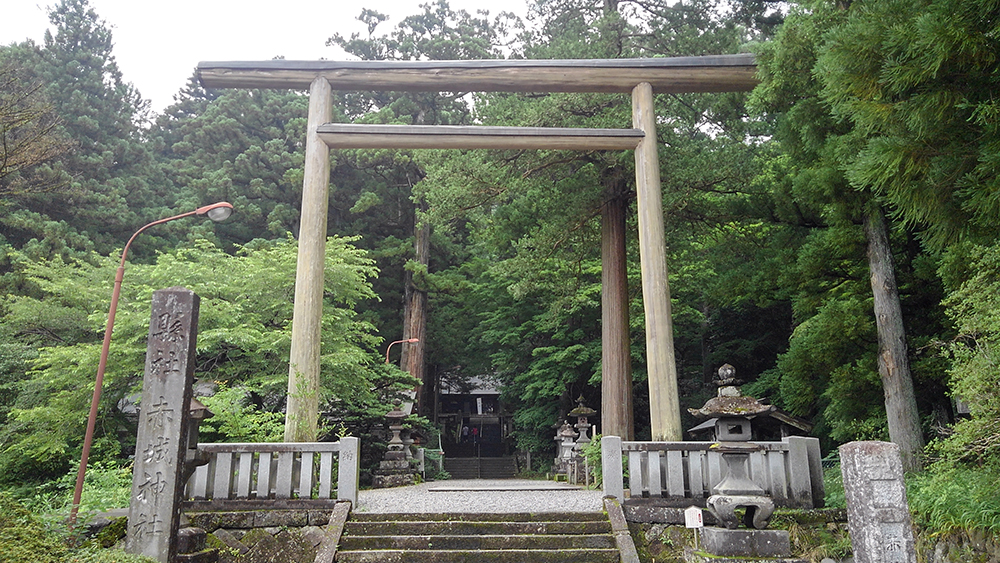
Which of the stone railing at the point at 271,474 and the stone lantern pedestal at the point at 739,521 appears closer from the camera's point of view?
the stone lantern pedestal at the point at 739,521

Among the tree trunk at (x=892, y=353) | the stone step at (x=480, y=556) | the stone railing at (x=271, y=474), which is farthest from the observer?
the tree trunk at (x=892, y=353)

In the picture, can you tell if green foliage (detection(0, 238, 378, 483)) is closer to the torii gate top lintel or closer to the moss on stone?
the moss on stone

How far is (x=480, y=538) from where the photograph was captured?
5.58 meters

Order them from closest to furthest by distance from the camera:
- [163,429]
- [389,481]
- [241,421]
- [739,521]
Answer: [163,429] < [739,521] < [241,421] < [389,481]

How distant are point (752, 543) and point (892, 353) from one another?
135 inches

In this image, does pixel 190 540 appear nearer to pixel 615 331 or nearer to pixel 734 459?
pixel 734 459

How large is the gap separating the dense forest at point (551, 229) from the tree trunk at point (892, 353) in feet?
0.11

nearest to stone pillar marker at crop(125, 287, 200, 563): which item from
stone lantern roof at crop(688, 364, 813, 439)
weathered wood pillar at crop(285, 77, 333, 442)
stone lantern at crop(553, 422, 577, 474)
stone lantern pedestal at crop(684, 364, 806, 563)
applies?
weathered wood pillar at crop(285, 77, 333, 442)

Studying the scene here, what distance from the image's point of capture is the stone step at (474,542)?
5.50 meters

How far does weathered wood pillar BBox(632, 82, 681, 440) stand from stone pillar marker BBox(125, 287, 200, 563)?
4899 millimetres

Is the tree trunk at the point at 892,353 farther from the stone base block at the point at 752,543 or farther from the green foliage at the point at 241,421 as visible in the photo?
the green foliage at the point at 241,421

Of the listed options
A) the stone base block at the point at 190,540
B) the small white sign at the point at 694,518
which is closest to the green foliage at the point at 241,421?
the stone base block at the point at 190,540

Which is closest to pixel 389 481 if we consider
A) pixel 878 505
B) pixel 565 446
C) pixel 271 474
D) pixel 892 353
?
pixel 565 446

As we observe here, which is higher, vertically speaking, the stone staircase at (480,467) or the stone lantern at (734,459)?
the stone lantern at (734,459)
